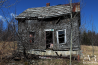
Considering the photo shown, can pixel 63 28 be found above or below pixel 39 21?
below

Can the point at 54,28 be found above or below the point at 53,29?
above

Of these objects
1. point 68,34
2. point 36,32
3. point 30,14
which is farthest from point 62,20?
point 30,14

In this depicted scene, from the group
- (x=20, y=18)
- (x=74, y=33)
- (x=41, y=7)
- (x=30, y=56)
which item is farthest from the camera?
(x=41, y=7)

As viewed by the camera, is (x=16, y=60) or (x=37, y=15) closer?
(x=16, y=60)

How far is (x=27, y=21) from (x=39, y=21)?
145 centimetres

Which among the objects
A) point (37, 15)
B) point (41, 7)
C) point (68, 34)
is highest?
point (41, 7)

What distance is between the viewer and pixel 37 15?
33.0ft

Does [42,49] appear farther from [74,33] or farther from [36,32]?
[74,33]

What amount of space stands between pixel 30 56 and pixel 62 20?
547 cm

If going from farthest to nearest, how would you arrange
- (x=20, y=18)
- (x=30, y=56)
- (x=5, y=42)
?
(x=20, y=18) → (x=30, y=56) → (x=5, y=42)

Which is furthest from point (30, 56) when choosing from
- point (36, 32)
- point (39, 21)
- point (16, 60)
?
point (39, 21)

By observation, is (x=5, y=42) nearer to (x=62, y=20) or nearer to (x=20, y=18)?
(x=20, y=18)

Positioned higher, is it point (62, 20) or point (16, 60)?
point (62, 20)

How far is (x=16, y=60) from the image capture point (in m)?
6.83
